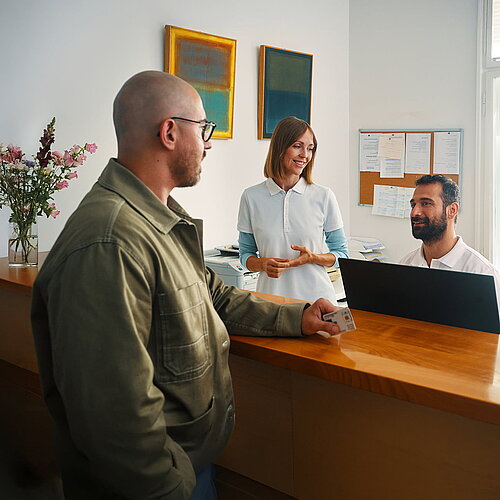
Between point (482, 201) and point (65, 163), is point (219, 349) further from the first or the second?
point (482, 201)

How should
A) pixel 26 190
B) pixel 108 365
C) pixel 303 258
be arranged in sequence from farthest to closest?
pixel 303 258
pixel 26 190
pixel 108 365

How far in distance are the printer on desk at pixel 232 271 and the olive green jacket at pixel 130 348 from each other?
6.98 feet

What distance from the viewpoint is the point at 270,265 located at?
2721 millimetres

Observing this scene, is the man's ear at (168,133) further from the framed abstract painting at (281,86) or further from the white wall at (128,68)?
the framed abstract painting at (281,86)

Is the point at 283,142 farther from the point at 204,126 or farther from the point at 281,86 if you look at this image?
the point at 281,86

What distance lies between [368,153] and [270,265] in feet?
8.54

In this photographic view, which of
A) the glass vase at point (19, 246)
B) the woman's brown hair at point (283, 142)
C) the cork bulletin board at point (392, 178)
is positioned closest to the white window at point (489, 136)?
the cork bulletin board at point (392, 178)

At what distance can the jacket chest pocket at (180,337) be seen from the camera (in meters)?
1.21

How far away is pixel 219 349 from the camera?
4.46ft

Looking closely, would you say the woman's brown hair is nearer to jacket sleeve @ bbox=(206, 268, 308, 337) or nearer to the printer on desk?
the printer on desk

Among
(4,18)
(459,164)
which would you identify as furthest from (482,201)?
(4,18)

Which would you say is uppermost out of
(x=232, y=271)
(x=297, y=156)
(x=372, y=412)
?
(x=297, y=156)

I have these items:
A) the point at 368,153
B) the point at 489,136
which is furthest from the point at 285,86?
the point at 489,136

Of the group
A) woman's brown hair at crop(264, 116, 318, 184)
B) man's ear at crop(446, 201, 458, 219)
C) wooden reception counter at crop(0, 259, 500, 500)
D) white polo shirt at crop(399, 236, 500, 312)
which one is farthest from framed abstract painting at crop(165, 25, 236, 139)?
wooden reception counter at crop(0, 259, 500, 500)
